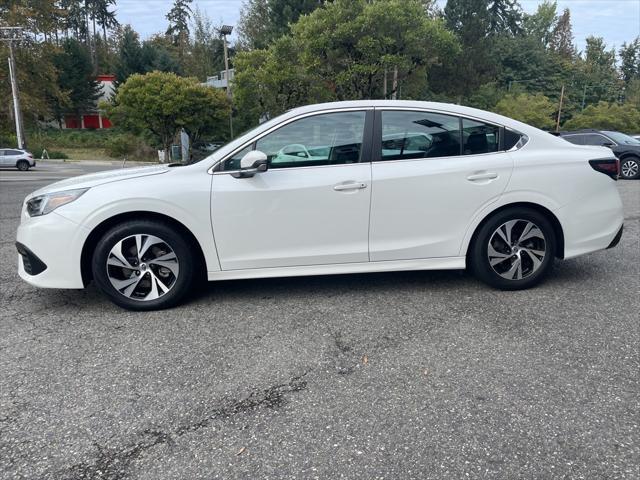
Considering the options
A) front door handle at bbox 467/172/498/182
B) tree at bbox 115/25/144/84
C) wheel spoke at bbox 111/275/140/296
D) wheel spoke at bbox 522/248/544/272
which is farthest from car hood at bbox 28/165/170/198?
tree at bbox 115/25/144/84

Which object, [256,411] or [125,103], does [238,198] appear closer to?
[256,411]

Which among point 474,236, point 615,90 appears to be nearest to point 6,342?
point 474,236

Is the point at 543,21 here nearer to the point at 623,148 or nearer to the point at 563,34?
the point at 563,34

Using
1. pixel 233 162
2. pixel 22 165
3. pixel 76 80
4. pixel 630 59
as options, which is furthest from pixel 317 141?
pixel 630 59

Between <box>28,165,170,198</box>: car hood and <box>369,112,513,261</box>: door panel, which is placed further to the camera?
<box>369,112,513,261</box>: door panel

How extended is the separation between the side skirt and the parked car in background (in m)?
31.6

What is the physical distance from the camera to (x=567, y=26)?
84750 mm

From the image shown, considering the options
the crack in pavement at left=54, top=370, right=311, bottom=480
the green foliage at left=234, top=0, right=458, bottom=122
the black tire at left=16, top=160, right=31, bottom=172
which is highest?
the green foliage at left=234, top=0, right=458, bottom=122

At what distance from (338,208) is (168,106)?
33813 mm

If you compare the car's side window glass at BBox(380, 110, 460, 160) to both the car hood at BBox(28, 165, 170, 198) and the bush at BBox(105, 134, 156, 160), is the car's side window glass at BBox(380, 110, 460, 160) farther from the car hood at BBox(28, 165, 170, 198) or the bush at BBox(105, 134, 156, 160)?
the bush at BBox(105, 134, 156, 160)

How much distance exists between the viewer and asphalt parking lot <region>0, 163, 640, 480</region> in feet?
7.09

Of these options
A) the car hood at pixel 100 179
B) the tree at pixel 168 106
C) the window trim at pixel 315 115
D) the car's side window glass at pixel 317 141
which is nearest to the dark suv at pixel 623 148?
the window trim at pixel 315 115

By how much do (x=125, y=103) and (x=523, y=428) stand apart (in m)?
37.5

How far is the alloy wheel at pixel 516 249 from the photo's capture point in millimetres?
4168
